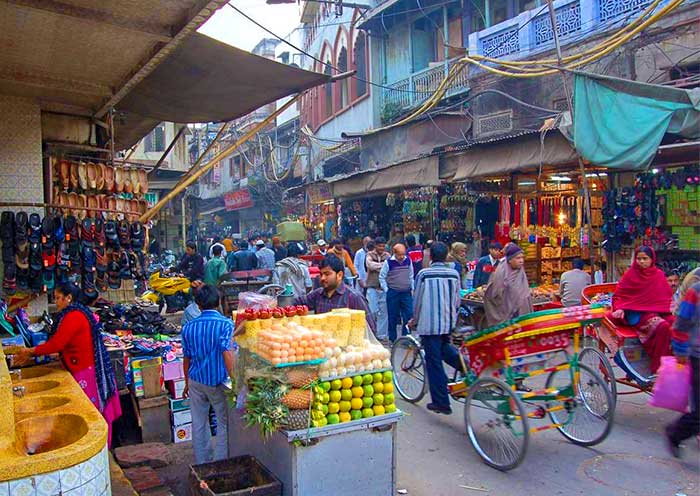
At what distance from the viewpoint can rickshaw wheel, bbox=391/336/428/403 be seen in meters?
6.42

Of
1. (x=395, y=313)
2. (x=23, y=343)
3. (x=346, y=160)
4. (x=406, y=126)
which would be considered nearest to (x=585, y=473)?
(x=395, y=313)

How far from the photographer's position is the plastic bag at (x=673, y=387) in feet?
14.8

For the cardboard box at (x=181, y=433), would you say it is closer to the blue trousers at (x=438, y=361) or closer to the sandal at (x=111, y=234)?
the blue trousers at (x=438, y=361)

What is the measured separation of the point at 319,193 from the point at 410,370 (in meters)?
13.5

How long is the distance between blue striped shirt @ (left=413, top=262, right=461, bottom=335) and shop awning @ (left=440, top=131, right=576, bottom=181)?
152 inches

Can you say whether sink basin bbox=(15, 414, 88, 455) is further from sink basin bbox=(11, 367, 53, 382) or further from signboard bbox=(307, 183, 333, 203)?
signboard bbox=(307, 183, 333, 203)

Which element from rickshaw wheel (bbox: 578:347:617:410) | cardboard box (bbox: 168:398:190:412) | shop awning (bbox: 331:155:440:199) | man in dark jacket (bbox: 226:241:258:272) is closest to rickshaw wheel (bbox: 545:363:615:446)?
rickshaw wheel (bbox: 578:347:617:410)

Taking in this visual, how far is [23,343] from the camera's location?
5.89m

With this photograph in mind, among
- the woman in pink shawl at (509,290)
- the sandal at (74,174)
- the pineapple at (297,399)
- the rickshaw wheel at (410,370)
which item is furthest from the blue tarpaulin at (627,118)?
the sandal at (74,174)

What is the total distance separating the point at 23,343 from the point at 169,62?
3.31 meters

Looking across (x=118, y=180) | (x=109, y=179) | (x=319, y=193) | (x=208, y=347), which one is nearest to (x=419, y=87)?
(x=319, y=193)

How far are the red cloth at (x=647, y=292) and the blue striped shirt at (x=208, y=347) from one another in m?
4.18

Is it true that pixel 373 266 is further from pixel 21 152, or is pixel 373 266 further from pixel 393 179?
pixel 21 152

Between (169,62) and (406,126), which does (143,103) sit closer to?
(169,62)
